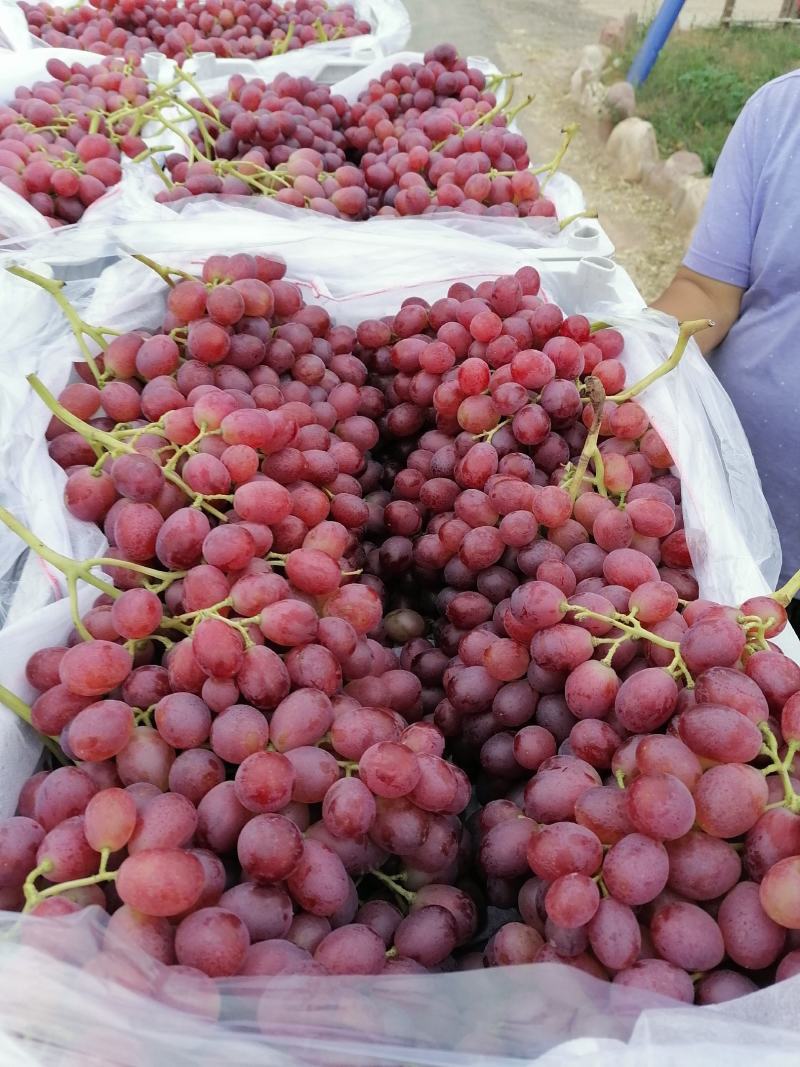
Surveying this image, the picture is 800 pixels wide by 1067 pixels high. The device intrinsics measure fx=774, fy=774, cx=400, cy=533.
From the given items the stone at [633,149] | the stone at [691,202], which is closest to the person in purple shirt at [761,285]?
the stone at [691,202]

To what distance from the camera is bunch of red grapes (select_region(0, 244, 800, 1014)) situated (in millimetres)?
545

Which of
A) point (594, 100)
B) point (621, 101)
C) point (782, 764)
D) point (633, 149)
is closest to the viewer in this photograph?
point (782, 764)

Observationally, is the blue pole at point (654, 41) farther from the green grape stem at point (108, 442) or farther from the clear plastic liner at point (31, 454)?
the green grape stem at point (108, 442)

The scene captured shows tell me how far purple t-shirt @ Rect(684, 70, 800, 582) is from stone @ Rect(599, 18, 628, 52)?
209 inches

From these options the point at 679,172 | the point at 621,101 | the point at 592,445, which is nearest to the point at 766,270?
the point at 592,445

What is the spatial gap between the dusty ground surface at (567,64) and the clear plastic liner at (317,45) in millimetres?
1774

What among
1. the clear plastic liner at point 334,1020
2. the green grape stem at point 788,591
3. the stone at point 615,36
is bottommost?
the clear plastic liner at point 334,1020

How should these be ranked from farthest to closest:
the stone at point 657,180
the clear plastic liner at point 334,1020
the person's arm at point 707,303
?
the stone at point 657,180 < the person's arm at point 707,303 < the clear plastic liner at point 334,1020

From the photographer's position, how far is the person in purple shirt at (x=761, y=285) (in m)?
1.39

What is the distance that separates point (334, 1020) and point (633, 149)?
204 inches

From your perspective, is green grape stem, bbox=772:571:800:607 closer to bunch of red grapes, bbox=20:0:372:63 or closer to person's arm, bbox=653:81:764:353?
person's arm, bbox=653:81:764:353

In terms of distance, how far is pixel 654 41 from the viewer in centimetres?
503

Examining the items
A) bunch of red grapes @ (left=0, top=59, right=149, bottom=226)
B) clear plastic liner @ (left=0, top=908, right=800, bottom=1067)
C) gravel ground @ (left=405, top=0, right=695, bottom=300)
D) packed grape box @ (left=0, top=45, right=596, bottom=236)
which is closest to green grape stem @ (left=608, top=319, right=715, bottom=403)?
packed grape box @ (left=0, top=45, right=596, bottom=236)

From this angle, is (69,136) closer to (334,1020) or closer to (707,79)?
(334,1020)
